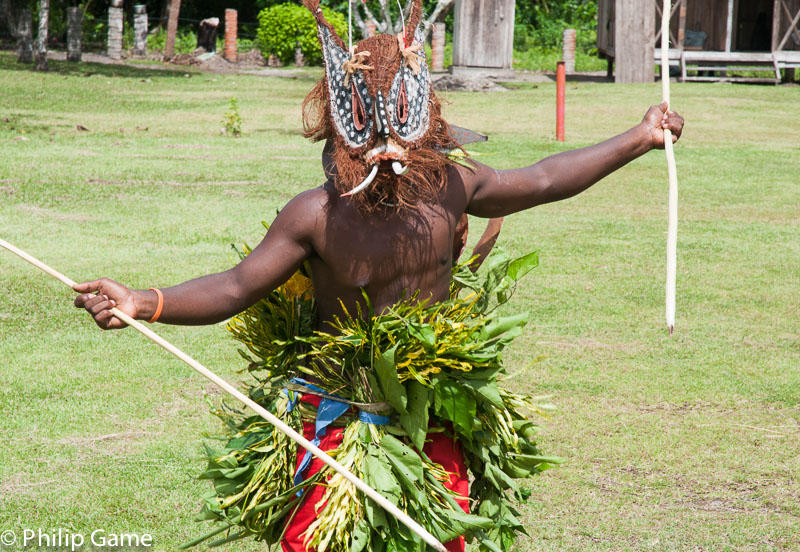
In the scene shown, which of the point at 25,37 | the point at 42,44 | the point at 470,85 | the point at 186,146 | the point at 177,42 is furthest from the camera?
the point at 177,42

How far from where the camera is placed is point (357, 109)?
2951 mm

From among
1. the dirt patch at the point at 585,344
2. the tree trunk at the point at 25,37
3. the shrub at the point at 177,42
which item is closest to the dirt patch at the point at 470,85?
the tree trunk at the point at 25,37

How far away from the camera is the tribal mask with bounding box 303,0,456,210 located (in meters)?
2.92

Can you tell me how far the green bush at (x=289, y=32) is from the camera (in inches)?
1204

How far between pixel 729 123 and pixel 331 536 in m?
16.5

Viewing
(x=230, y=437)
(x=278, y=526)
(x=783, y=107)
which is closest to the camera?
(x=278, y=526)

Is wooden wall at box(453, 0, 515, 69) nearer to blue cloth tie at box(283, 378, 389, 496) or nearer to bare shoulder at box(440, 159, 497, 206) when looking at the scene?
bare shoulder at box(440, 159, 497, 206)

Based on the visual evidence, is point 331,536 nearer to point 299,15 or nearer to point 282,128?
point 282,128

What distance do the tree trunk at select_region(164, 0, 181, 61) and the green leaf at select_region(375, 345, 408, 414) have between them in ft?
94.4

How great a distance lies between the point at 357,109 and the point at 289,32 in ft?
94.2

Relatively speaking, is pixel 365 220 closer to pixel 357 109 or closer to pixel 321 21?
pixel 357 109

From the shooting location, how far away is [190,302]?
9.74 feet

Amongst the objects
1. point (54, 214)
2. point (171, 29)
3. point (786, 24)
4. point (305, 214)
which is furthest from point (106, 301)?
point (171, 29)

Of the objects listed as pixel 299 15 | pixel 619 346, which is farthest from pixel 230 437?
pixel 299 15
